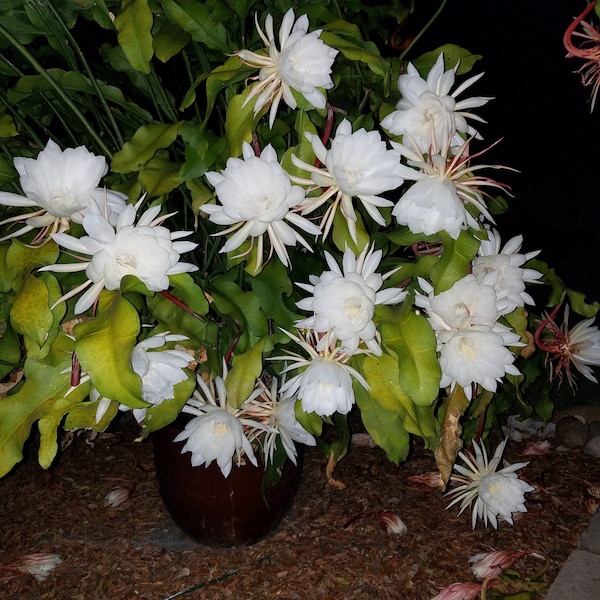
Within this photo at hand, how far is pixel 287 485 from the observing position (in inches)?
48.8

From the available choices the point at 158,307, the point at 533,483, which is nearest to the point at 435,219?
the point at 158,307

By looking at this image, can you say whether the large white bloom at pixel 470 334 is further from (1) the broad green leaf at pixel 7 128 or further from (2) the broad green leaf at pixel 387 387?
(1) the broad green leaf at pixel 7 128

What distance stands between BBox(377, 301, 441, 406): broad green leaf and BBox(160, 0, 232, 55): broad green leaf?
14.8 inches

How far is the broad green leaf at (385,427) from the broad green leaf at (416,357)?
4.7 inches

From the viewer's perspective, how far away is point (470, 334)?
72 centimetres

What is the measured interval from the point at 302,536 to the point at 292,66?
1050 mm

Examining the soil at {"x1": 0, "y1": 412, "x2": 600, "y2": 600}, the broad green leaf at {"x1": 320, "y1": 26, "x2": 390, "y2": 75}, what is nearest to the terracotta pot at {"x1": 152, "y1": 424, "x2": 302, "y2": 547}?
the soil at {"x1": 0, "y1": 412, "x2": 600, "y2": 600}

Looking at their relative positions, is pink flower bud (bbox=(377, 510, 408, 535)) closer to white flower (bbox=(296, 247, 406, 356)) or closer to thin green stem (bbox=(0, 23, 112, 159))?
white flower (bbox=(296, 247, 406, 356))

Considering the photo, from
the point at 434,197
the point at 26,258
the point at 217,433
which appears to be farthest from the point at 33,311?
the point at 434,197

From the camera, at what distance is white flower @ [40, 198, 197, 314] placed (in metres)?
0.63

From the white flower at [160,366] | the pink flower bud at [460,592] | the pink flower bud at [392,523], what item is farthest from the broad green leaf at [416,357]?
the pink flower bud at [392,523]

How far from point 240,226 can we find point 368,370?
0.23 metres

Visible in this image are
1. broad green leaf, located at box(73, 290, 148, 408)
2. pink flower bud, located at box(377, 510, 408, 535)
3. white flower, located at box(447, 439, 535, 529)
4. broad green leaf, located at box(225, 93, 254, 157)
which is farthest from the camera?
pink flower bud, located at box(377, 510, 408, 535)

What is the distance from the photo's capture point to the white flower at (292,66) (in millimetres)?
661
